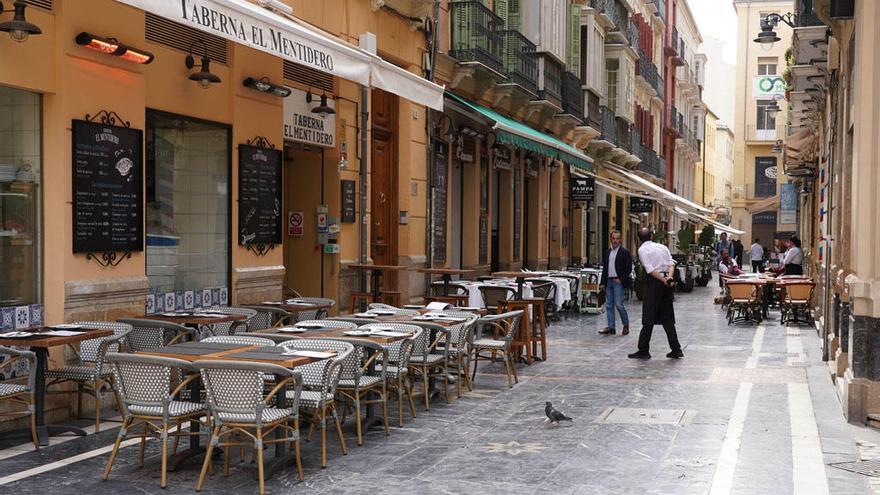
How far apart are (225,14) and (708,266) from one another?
2981 centimetres

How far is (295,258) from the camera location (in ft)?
48.8

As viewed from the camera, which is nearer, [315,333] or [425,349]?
[315,333]

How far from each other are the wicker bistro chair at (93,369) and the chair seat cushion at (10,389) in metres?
0.55

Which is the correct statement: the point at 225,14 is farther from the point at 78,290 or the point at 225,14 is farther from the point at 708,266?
the point at 708,266

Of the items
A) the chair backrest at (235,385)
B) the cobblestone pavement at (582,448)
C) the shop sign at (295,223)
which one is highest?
the shop sign at (295,223)

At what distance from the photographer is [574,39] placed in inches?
1101

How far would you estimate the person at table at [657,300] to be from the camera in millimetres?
14156

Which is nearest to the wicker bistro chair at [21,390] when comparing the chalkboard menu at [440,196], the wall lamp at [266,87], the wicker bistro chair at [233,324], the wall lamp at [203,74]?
the wicker bistro chair at [233,324]

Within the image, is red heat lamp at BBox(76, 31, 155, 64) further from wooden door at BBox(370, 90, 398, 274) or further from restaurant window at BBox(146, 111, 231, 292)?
wooden door at BBox(370, 90, 398, 274)

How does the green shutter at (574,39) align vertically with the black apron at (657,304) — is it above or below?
above

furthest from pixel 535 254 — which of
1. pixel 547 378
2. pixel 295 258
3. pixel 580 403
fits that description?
pixel 580 403

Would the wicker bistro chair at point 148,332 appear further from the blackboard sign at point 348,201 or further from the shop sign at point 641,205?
the shop sign at point 641,205

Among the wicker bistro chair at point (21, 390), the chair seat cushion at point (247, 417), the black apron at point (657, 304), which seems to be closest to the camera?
the chair seat cushion at point (247, 417)

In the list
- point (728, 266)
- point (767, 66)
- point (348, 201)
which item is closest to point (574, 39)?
point (728, 266)
